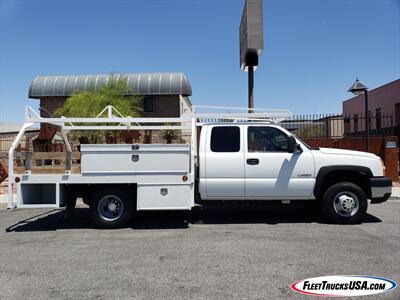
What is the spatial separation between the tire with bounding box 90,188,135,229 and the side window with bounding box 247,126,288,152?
2638 millimetres

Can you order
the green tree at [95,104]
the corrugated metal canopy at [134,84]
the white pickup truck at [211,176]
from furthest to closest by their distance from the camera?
the corrugated metal canopy at [134,84], the green tree at [95,104], the white pickup truck at [211,176]

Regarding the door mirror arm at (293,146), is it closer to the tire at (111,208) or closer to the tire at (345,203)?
the tire at (345,203)

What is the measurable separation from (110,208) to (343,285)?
4.72 meters

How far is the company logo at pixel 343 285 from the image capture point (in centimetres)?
452

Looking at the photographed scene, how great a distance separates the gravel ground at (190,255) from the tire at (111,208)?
202mm

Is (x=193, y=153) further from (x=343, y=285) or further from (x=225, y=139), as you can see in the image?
(x=343, y=285)

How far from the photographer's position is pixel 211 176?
8008mm

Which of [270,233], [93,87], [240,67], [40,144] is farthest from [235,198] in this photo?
[93,87]

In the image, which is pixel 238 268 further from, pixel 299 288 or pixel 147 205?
pixel 147 205

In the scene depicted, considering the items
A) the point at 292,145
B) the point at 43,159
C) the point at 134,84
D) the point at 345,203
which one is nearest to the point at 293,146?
the point at 292,145

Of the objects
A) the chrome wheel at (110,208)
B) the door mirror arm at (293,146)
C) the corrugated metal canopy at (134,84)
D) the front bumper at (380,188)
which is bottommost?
the chrome wheel at (110,208)

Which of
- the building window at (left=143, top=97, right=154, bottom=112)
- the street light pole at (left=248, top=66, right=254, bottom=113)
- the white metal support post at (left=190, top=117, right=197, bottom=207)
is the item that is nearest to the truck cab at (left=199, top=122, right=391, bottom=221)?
the white metal support post at (left=190, top=117, right=197, bottom=207)

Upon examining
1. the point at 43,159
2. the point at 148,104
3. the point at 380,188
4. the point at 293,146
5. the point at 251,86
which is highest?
the point at 148,104

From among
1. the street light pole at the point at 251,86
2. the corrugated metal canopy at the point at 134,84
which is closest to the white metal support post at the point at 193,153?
the street light pole at the point at 251,86
